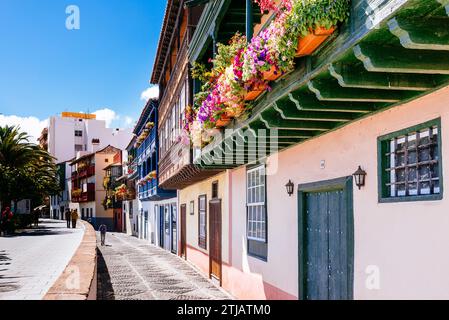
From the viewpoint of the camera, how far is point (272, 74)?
6.09 m

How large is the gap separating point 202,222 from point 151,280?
3.32 metres

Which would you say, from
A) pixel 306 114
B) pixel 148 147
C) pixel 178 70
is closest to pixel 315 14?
pixel 306 114

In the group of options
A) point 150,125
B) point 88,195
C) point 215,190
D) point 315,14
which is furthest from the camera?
point 88,195

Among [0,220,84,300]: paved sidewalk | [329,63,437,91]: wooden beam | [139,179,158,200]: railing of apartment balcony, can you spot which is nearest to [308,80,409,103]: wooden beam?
[329,63,437,91]: wooden beam

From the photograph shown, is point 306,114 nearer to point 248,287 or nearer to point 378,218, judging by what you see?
point 378,218

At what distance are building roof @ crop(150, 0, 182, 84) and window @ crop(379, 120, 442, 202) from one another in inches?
511

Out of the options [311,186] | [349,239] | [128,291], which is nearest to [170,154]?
[128,291]

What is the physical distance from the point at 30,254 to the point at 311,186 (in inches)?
675

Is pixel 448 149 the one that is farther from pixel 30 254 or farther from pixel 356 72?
pixel 30 254

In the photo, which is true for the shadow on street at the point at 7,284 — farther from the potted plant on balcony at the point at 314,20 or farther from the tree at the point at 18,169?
the tree at the point at 18,169

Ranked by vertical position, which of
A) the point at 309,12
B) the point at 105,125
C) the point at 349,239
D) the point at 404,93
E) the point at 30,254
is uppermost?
the point at 105,125

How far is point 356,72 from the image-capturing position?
15.8ft

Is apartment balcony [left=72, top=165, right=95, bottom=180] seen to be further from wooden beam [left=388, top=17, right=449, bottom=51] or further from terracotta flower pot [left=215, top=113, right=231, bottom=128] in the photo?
wooden beam [left=388, top=17, right=449, bottom=51]

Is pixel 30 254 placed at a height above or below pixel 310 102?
below
